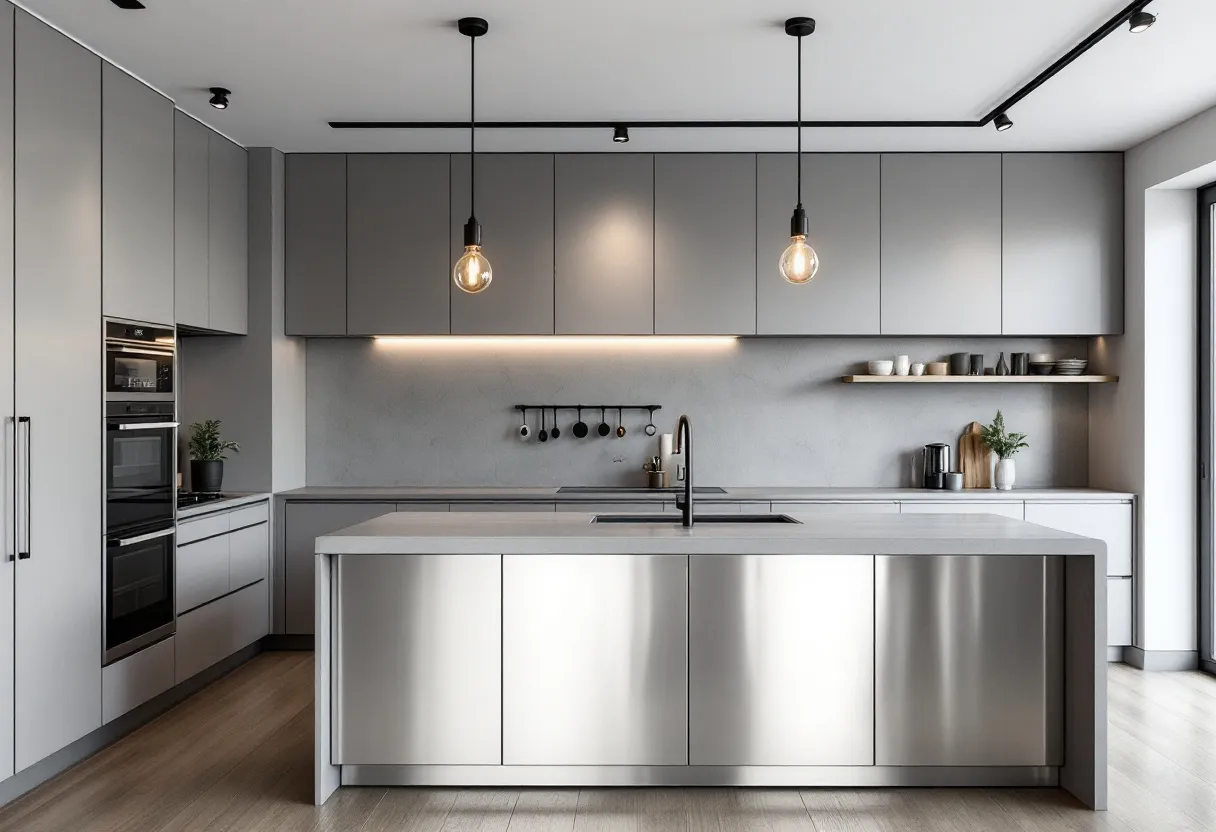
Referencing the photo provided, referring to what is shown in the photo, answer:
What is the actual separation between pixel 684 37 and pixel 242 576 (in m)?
3.19

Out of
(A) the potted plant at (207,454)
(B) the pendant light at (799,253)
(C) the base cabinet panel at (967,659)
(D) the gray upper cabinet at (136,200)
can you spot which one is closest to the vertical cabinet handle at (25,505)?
(D) the gray upper cabinet at (136,200)

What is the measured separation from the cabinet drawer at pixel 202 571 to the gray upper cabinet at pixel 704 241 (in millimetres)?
2401

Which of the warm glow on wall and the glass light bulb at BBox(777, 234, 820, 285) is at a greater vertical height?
the glass light bulb at BBox(777, 234, 820, 285)

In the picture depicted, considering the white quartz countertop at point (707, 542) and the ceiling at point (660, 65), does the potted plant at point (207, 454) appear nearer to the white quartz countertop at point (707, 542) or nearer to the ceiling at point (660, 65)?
the ceiling at point (660, 65)

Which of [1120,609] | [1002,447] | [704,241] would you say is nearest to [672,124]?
[704,241]

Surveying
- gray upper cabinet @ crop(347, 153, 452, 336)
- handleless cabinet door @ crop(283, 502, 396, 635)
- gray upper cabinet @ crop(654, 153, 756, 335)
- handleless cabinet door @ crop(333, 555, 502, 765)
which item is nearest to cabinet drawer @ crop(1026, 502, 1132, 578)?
gray upper cabinet @ crop(654, 153, 756, 335)

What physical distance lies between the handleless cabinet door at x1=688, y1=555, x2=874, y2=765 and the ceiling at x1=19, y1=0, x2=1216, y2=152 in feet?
6.25

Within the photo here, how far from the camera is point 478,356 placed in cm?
546

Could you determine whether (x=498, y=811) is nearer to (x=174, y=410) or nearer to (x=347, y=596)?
(x=347, y=596)

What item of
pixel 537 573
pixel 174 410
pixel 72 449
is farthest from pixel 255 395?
pixel 537 573

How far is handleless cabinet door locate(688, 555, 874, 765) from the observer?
311 cm

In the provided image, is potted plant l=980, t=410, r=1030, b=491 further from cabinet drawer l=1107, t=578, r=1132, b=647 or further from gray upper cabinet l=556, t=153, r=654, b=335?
gray upper cabinet l=556, t=153, r=654, b=335

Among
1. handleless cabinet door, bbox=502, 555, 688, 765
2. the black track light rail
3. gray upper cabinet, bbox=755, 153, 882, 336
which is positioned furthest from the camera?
gray upper cabinet, bbox=755, 153, 882, 336

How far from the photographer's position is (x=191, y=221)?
4.32 metres
